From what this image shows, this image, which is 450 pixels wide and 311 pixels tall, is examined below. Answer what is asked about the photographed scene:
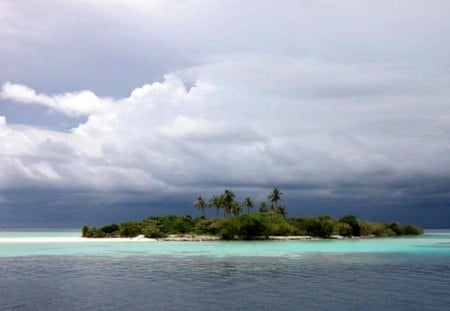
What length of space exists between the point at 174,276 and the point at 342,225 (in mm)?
108672

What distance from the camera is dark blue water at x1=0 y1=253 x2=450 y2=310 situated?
1238 inches

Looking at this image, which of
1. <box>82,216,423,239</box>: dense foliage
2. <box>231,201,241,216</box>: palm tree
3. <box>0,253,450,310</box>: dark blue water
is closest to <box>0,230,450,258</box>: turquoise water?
<box>0,253,450,310</box>: dark blue water

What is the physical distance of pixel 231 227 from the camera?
408 ft

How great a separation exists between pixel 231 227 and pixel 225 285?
280 feet

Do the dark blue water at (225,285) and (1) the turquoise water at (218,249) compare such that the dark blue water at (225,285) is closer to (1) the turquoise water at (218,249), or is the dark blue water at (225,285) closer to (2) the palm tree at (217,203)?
(1) the turquoise water at (218,249)

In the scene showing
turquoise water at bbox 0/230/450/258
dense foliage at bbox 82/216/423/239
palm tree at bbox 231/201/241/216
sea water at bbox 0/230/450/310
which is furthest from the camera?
palm tree at bbox 231/201/241/216

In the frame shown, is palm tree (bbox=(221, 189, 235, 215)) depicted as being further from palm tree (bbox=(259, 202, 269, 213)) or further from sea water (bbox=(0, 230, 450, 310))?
sea water (bbox=(0, 230, 450, 310))

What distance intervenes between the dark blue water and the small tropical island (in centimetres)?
6556

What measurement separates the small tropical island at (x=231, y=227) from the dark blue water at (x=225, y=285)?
6556 cm

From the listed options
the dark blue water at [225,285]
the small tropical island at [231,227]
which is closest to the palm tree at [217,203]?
the small tropical island at [231,227]

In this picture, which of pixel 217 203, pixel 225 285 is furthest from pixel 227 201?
pixel 225 285

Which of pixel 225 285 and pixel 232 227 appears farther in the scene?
pixel 232 227

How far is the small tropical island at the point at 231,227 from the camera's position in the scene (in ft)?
413

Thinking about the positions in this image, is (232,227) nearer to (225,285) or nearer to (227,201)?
(227,201)
